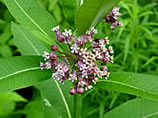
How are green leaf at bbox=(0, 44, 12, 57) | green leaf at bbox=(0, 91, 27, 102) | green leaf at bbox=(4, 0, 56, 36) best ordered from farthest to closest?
1. green leaf at bbox=(0, 44, 12, 57)
2. green leaf at bbox=(0, 91, 27, 102)
3. green leaf at bbox=(4, 0, 56, 36)

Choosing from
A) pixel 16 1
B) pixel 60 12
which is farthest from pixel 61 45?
pixel 60 12

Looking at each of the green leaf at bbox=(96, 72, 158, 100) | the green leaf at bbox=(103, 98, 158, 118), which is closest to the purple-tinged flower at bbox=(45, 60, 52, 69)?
the green leaf at bbox=(96, 72, 158, 100)

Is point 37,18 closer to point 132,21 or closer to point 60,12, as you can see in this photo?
point 132,21

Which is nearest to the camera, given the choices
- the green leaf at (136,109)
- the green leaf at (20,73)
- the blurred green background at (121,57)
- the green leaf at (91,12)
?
the green leaf at (91,12)

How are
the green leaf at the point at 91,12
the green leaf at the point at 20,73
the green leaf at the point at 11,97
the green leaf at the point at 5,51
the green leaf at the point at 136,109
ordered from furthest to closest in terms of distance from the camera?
the green leaf at the point at 5,51, the green leaf at the point at 11,97, the green leaf at the point at 136,109, the green leaf at the point at 20,73, the green leaf at the point at 91,12

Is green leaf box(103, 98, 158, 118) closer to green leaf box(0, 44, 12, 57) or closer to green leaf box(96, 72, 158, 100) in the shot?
green leaf box(96, 72, 158, 100)

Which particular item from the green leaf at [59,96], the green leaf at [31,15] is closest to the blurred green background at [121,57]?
the green leaf at [59,96]

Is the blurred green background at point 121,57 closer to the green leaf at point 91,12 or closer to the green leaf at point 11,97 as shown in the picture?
the green leaf at point 11,97
